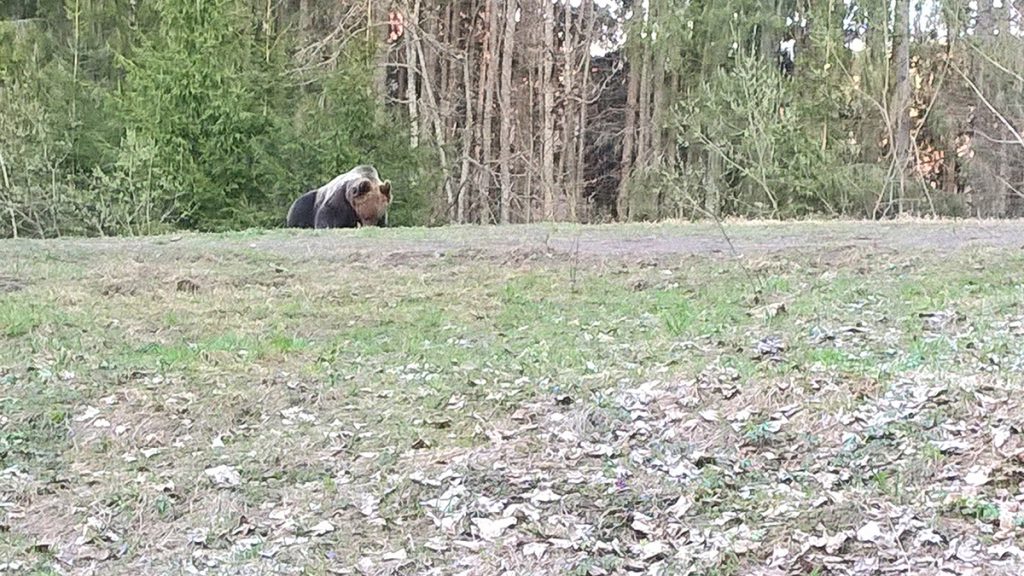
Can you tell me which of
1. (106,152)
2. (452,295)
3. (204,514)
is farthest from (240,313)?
(106,152)

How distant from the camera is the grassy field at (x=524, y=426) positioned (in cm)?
381

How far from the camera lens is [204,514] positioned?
4.27 meters

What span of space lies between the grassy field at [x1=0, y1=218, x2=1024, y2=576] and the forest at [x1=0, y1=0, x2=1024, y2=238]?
883cm

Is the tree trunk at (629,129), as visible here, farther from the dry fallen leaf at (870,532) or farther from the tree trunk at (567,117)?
the dry fallen leaf at (870,532)

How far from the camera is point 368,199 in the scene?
14.8 m

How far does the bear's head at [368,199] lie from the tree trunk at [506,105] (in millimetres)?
8741

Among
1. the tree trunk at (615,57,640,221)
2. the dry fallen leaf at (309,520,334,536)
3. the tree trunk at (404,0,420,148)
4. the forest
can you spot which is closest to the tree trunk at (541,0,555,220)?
the forest

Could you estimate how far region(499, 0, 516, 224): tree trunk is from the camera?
2405 centimetres

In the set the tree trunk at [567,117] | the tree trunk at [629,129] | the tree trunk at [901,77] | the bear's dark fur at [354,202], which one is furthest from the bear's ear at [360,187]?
the tree trunk at [629,129]

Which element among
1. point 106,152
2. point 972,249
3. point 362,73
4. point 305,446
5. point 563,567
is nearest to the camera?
point 563,567

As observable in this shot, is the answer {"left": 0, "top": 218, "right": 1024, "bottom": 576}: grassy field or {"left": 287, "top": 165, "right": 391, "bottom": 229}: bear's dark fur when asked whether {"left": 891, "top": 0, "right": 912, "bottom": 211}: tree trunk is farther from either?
{"left": 0, "top": 218, "right": 1024, "bottom": 576}: grassy field

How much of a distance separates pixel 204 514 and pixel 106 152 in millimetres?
13695

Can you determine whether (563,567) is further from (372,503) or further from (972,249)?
(972,249)

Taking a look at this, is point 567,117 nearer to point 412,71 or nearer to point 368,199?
point 412,71
